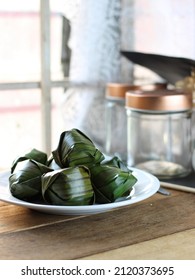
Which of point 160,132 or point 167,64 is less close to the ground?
point 167,64

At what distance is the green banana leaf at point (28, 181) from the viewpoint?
0.85 metres

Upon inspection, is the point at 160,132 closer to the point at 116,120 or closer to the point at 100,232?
the point at 116,120

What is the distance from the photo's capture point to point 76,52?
1.44 metres

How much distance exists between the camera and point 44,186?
0.82m

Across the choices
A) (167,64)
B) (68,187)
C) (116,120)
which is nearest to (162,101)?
(167,64)

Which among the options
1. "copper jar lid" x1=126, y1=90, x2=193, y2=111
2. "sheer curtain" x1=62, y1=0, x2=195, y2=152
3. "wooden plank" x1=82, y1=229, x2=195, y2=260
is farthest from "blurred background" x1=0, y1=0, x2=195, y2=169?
"wooden plank" x1=82, y1=229, x2=195, y2=260

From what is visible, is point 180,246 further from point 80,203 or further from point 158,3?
point 158,3

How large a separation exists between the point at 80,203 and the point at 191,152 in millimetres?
467

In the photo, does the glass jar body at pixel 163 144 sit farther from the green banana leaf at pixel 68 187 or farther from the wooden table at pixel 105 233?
the green banana leaf at pixel 68 187

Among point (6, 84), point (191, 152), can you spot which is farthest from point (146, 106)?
point (6, 84)

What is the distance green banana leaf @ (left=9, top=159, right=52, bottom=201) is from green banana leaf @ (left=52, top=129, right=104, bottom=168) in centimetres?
3

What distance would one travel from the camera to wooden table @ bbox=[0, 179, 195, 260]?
721 millimetres

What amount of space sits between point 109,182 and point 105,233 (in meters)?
0.09

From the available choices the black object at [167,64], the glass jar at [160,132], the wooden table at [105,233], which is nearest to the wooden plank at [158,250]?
the wooden table at [105,233]
